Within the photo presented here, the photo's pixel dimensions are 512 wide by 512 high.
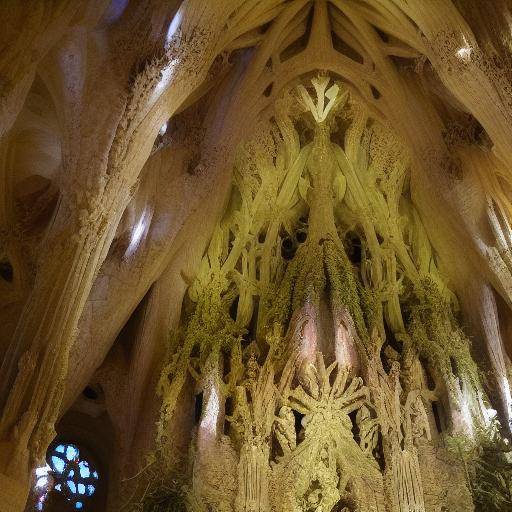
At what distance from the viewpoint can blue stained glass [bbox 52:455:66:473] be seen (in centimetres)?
1117

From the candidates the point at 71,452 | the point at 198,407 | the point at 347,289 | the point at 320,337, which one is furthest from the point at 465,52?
the point at 71,452

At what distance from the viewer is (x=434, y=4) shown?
32.4 ft

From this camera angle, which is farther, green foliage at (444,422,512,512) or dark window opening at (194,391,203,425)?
dark window opening at (194,391,203,425)

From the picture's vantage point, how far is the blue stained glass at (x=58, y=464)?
11.2m

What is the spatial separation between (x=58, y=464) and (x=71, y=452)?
341 mm

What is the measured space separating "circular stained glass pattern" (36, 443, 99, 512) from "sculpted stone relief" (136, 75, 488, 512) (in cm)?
206

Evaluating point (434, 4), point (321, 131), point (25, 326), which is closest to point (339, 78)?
point (321, 131)

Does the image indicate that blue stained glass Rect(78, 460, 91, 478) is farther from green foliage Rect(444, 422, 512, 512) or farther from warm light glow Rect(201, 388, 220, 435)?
green foliage Rect(444, 422, 512, 512)

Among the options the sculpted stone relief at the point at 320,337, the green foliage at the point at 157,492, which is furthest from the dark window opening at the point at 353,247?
the green foliage at the point at 157,492

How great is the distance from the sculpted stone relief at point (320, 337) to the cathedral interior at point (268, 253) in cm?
4

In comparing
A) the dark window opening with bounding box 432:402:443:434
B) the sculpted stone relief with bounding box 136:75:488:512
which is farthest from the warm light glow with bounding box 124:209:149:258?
the dark window opening with bounding box 432:402:443:434

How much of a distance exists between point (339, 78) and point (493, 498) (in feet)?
27.0

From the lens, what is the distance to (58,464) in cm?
1124

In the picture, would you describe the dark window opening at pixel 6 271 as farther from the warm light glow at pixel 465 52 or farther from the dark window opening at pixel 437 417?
the warm light glow at pixel 465 52
